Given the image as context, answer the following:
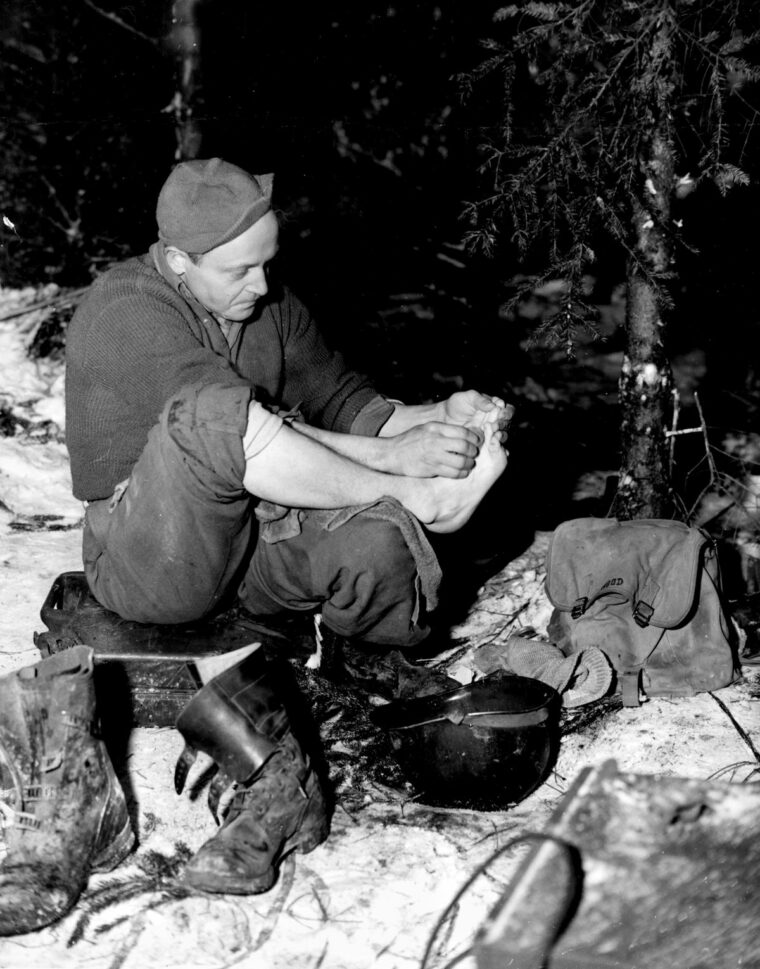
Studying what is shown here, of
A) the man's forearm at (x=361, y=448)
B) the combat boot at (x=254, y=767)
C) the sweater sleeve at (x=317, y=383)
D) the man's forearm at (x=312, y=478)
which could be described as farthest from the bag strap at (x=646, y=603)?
the combat boot at (x=254, y=767)

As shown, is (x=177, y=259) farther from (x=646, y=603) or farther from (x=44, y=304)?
(x=44, y=304)

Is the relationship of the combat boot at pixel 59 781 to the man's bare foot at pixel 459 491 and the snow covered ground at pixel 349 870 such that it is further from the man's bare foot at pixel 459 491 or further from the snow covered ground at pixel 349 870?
the man's bare foot at pixel 459 491

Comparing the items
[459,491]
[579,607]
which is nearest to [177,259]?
[459,491]

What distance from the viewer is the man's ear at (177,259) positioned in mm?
2898

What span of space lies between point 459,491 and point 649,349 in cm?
123

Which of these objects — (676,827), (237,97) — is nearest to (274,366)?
(676,827)

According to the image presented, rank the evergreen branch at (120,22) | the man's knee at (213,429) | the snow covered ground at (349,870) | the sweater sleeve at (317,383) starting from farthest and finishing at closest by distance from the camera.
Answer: the evergreen branch at (120,22), the sweater sleeve at (317,383), the man's knee at (213,429), the snow covered ground at (349,870)

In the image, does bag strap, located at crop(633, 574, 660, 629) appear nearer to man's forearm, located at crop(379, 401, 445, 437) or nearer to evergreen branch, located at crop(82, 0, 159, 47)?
man's forearm, located at crop(379, 401, 445, 437)

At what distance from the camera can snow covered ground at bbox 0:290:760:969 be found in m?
2.05

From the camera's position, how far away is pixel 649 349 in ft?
11.7

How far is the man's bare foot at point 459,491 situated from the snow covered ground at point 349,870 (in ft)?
2.29

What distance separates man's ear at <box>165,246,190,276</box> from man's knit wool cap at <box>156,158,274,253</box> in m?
0.03

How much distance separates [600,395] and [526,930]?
4.86 m

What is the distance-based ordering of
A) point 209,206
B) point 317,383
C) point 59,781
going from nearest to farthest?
1. point 59,781
2. point 209,206
3. point 317,383
